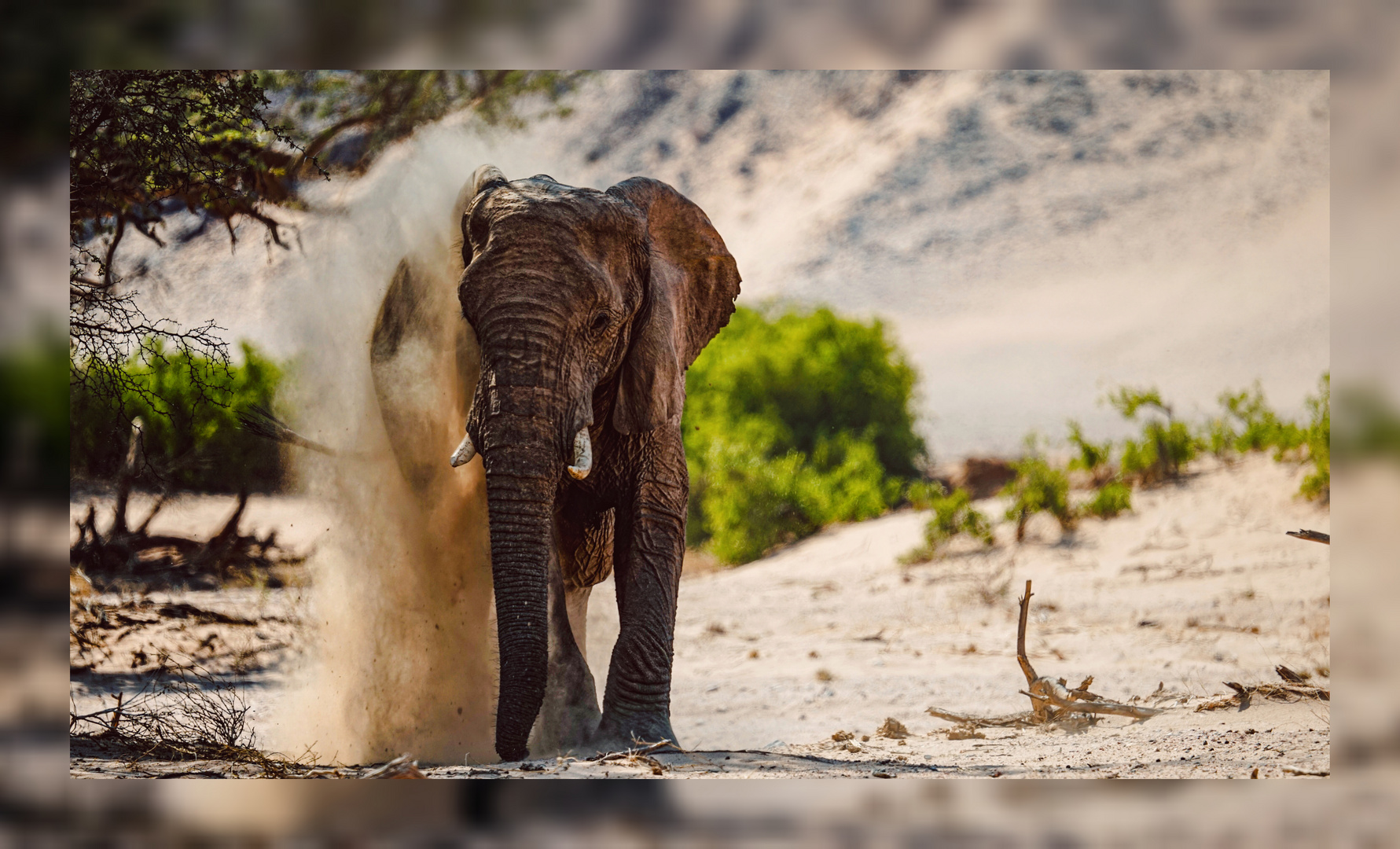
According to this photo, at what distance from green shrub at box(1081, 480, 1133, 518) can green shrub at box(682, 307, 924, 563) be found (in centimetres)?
613

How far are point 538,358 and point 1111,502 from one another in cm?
1100

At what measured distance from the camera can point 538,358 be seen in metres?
5.51

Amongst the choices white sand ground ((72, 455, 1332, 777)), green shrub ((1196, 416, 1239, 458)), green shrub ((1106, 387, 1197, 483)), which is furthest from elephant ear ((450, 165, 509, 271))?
green shrub ((1196, 416, 1239, 458))

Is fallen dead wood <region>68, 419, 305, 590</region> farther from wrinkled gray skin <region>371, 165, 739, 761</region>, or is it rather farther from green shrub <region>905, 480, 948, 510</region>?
green shrub <region>905, 480, 948, 510</region>

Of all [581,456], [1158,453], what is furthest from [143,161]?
[1158,453]

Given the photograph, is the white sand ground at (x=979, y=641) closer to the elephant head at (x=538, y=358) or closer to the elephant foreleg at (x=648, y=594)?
the elephant foreleg at (x=648, y=594)

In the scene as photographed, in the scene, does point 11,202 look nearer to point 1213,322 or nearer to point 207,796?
point 207,796

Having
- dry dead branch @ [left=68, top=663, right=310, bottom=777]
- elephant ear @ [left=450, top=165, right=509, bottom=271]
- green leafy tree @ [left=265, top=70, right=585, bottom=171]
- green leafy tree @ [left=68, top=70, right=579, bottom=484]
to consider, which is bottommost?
dry dead branch @ [left=68, top=663, right=310, bottom=777]

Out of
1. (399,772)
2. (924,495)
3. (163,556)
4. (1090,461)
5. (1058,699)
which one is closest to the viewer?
(399,772)

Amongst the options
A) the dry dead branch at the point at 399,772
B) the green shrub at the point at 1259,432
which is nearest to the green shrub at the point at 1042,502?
the green shrub at the point at 1259,432

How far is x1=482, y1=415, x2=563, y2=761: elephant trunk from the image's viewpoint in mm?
5402

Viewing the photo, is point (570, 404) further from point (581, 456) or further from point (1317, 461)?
point (1317, 461)

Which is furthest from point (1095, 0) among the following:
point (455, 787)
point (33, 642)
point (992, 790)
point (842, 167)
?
point (842, 167)

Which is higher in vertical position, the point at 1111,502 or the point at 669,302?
the point at 669,302
